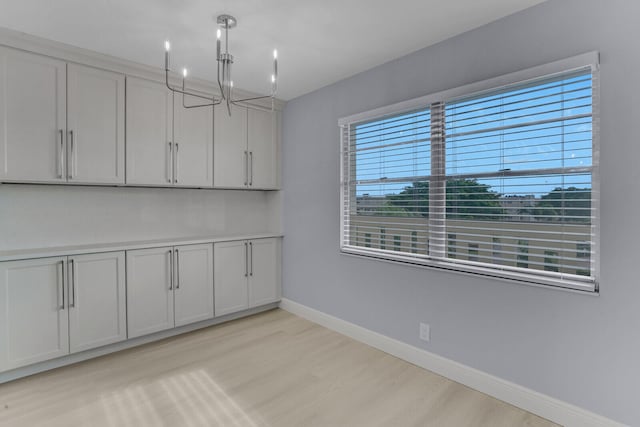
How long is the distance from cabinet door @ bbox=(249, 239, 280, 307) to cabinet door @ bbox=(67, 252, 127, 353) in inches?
50.3

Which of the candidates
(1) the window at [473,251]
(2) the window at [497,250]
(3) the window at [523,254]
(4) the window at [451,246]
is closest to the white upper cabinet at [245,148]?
(4) the window at [451,246]

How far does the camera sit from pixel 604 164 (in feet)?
5.79

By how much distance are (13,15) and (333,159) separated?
2.51m

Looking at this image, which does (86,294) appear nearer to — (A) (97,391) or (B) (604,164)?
(A) (97,391)

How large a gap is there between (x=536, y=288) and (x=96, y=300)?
3210 mm

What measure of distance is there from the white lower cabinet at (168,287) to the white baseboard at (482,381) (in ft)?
4.38

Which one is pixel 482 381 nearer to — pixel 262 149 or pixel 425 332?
pixel 425 332

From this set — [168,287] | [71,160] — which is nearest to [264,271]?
[168,287]

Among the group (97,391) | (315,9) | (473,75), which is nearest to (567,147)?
(473,75)

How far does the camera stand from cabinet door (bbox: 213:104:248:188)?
347 centimetres

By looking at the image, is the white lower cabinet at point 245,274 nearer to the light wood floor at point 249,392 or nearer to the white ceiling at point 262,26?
the light wood floor at point 249,392

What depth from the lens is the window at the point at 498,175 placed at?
1871 mm

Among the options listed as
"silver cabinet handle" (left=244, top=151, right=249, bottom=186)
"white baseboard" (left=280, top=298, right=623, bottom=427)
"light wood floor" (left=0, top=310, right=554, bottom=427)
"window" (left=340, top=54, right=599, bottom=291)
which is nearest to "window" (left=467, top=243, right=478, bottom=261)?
"window" (left=340, top=54, right=599, bottom=291)

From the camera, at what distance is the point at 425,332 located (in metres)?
2.58
